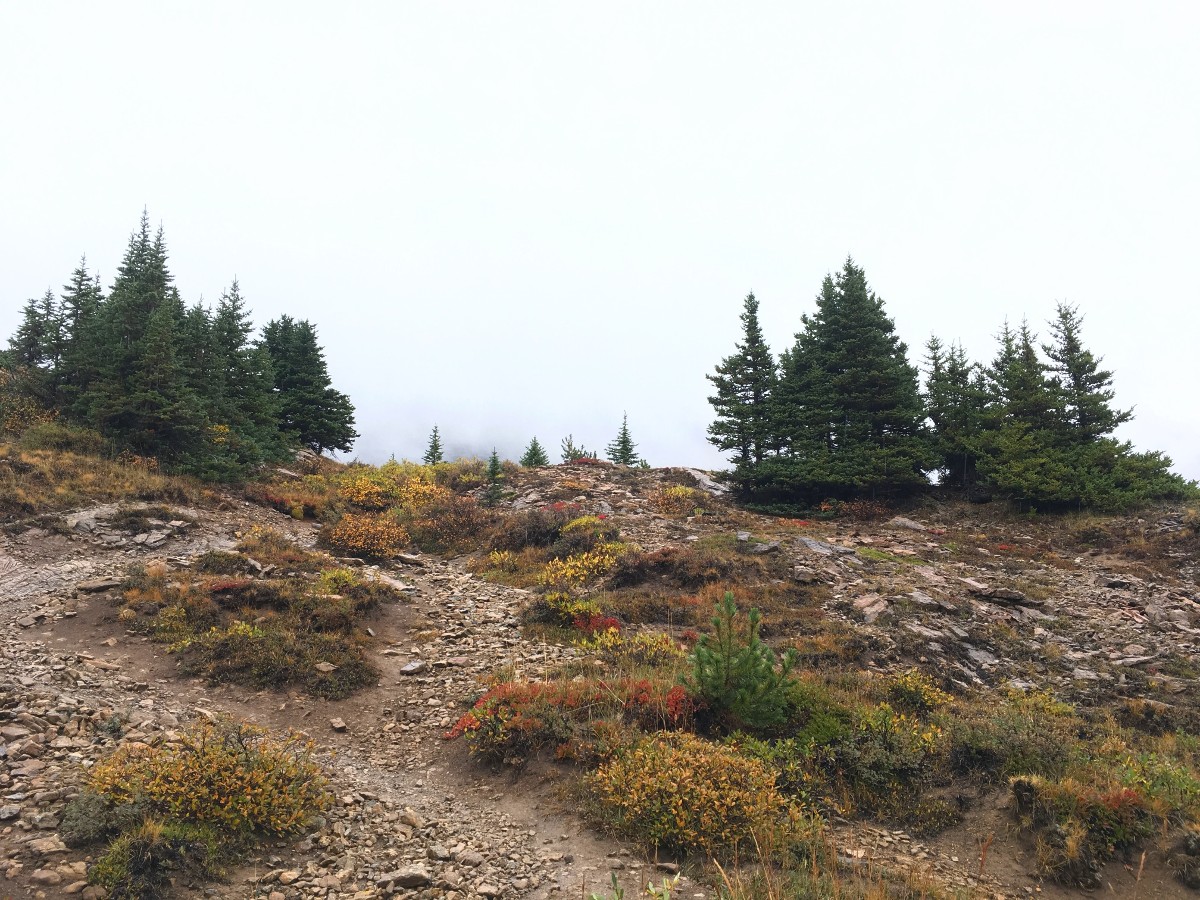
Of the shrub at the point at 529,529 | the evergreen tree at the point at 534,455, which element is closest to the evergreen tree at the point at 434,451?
the evergreen tree at the point at 534,455

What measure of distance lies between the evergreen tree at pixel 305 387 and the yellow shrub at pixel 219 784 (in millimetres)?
31974

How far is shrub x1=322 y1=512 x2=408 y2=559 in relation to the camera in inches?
705

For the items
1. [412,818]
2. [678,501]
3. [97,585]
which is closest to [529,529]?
[678,501]

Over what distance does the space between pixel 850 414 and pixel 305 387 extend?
106 feet

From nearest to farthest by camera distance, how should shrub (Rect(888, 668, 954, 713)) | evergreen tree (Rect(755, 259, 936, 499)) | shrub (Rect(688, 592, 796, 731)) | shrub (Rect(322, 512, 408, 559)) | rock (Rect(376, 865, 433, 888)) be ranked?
1. rock (Rect(376, 865, 433, 888))
2. shrub (Rect(688, 592, 796, 731))
3. shrub (Rect(888, 668, 954, 713))
4. shrub (Rect(322, 512, 408, 559))
5. evergreen tree (Rect(755, 259, 936, 499))

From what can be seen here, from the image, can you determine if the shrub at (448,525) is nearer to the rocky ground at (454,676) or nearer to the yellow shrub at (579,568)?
the rocky ground at (454,676)

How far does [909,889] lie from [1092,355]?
94.0 feet

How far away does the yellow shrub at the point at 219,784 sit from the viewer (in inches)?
231

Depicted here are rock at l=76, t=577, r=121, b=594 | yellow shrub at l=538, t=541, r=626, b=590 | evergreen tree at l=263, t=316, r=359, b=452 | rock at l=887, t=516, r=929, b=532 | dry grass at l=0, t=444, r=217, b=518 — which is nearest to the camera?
rock at l=76, t=577, r=121, b=594

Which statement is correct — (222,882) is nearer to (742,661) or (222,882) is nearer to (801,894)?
(801,894)

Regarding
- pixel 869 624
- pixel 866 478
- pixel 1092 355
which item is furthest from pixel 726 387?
pixel 869 624

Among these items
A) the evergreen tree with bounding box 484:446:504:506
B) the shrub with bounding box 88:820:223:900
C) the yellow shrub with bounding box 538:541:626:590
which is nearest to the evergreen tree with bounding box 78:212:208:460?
the evergreen tree with bounding box 484:446:504:506

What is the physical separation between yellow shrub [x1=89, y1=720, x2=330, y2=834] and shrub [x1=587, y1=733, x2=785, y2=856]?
3.43 meters

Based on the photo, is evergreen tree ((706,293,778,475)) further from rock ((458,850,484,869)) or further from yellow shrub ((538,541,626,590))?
rock ((458,850,484,869))
